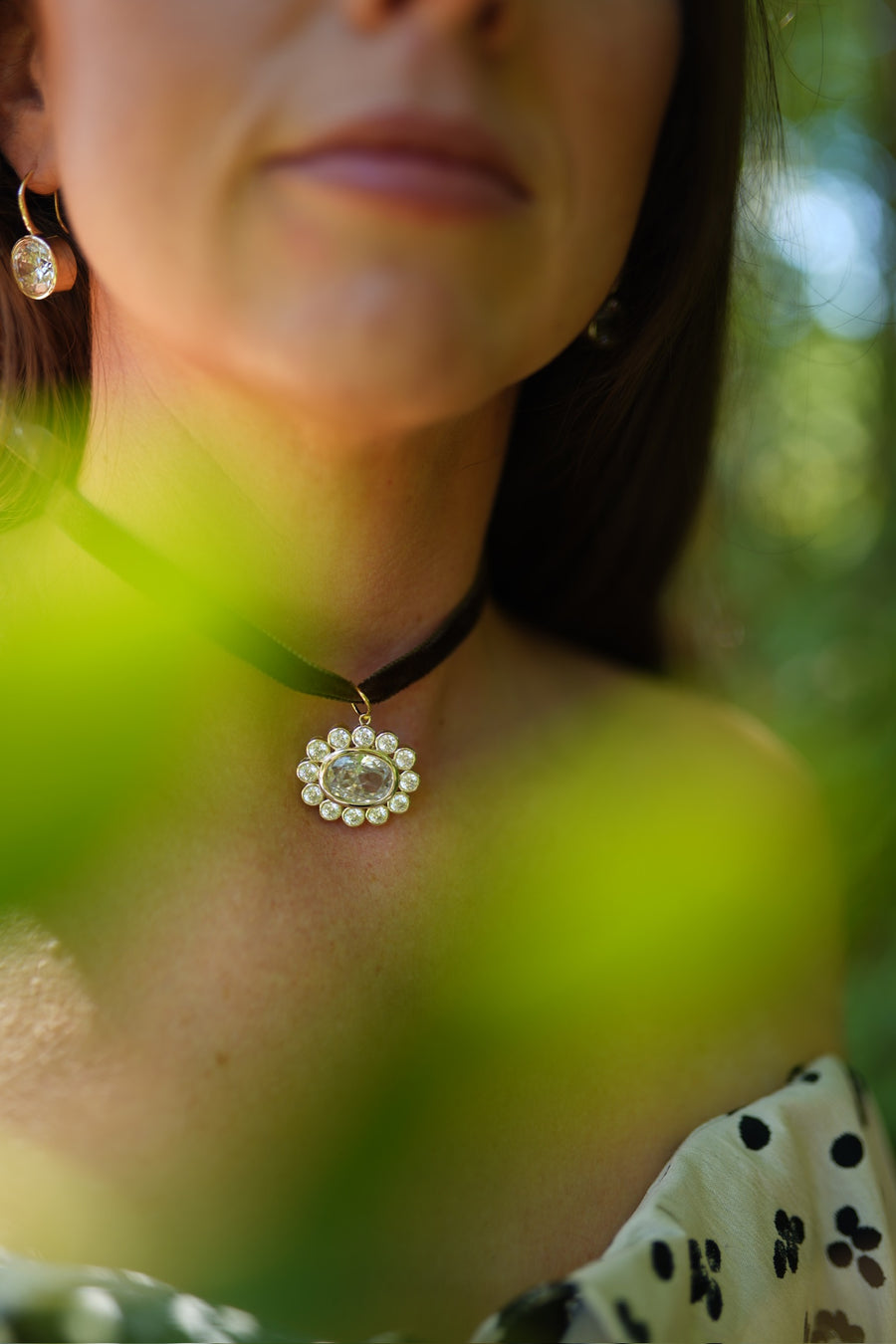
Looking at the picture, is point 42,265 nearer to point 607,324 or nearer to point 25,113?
point 25,113

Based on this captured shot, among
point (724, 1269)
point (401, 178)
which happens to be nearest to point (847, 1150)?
point (724, 1269)

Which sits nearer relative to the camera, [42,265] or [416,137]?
[416,137]

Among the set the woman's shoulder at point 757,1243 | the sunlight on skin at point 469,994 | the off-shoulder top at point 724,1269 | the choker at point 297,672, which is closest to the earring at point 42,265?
the choker at point 297,672

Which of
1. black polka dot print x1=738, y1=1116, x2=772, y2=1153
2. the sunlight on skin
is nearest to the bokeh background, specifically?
the sunlight on skin

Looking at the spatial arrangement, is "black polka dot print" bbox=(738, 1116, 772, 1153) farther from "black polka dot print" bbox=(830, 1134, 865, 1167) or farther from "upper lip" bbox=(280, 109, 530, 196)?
"upper lip" bbox=(280, 109, 530, 196)

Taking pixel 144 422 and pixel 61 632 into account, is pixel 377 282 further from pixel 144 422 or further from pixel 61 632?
pixel 61 632
